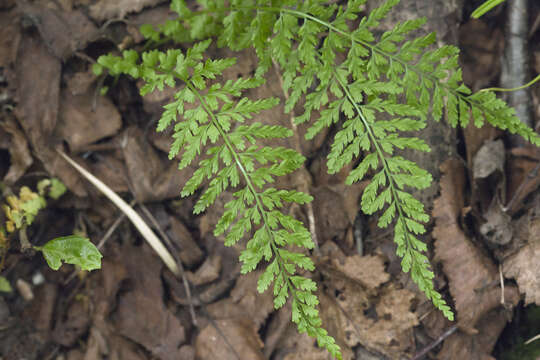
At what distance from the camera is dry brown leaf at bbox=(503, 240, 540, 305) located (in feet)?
7.41

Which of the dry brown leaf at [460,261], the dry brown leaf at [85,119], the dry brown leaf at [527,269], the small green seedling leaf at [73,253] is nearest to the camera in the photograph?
the small green seedling leaf at [73,253]

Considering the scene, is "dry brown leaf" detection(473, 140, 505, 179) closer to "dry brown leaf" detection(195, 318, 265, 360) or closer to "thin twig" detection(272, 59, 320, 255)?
"thin twig" detection(272, 59, 320, 255)

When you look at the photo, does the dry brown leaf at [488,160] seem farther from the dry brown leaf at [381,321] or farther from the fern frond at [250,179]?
the fern frond at [250,179]

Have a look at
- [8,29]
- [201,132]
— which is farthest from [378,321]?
[8,29]

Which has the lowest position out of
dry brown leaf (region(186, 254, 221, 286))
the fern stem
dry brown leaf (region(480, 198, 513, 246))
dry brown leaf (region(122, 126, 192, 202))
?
dry brown leaf (region(186, 254, 221, 286))

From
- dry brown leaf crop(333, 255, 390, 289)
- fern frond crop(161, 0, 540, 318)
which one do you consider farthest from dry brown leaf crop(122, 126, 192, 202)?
dry brown leaf crop(333, 255, 390, 289)

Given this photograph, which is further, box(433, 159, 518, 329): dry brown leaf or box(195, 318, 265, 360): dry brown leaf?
box(195, 318, 265, 360): dry brown leaf

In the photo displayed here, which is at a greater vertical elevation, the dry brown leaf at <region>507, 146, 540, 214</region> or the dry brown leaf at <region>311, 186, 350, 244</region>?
the dry brown leaf at <region>507, 146, 540, 214</region>

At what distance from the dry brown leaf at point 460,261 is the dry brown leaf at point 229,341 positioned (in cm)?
127

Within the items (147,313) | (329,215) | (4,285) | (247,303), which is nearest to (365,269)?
(329,215)

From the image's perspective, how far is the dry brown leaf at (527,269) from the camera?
89.0 inches

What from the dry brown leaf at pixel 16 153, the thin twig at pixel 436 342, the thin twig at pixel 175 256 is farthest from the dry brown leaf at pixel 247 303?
the dry brown leaf at pixel 16 153

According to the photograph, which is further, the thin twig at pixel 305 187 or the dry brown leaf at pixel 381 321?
the thin twig at pixel 305 187

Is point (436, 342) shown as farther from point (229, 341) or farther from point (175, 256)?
point (175, 256)
